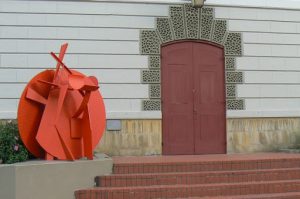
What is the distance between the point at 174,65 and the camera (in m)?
10.2

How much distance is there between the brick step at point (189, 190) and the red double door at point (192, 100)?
8.94ft

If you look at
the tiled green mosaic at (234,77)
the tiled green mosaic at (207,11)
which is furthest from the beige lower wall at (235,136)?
the tiled green mosaic at (207,11)

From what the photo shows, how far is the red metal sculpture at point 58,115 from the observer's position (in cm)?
715

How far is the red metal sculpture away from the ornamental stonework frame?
2627 mm

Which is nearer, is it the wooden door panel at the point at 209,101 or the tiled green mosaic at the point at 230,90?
the wooden door panel at the point at 209,101

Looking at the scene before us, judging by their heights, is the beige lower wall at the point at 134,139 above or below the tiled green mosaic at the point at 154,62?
below

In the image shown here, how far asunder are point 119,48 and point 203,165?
11.0 ft

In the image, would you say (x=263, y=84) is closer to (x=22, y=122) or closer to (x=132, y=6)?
(x=132, y=6)

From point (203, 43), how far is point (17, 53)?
4.00 metres

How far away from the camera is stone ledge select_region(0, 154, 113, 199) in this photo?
6.43 m

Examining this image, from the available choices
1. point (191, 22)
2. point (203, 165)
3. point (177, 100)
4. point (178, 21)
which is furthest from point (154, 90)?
point (203, 165)

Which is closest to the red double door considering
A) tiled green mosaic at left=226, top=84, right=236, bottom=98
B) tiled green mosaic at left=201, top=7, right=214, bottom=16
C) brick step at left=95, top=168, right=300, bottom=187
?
tiled green mosaic at left=226, top=84, right=236, bottom=98

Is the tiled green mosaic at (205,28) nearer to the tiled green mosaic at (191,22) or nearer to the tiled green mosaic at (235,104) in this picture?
the tiled green mosaic at (191,22)

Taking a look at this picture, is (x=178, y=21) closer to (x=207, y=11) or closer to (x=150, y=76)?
(x=207, y=11)
